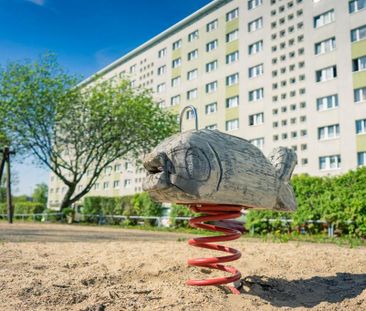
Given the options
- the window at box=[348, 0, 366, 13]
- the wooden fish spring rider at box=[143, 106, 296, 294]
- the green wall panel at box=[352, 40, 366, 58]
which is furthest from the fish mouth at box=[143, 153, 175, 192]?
the window at box=[348, 0, 366, 13]

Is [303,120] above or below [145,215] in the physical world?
above

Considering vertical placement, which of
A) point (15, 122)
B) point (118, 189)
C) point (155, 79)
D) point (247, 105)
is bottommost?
point (118, 189)

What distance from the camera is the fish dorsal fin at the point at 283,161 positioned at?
4.19 m

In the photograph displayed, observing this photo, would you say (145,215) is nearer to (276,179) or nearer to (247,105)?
(247,105)

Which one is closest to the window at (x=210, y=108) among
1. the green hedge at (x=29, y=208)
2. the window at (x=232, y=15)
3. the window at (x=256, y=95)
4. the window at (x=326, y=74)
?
the window at (x=256, y=95)

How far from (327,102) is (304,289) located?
25587 millimetres

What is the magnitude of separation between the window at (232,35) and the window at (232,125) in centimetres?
782

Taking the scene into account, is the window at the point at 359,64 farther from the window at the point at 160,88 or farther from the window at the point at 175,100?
the window at the point at 160,88

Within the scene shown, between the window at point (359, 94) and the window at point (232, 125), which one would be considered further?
the window at point (232, 125)

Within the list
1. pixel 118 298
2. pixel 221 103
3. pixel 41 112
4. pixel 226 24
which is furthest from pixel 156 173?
pixel 226 24

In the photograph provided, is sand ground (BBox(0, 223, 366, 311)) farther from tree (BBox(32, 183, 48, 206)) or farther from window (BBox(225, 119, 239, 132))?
tree (BBox(32, 183, 48, 206))

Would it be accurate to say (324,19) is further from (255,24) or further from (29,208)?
(29,208)

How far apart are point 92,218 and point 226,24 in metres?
21.7

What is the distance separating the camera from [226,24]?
36.5 m
